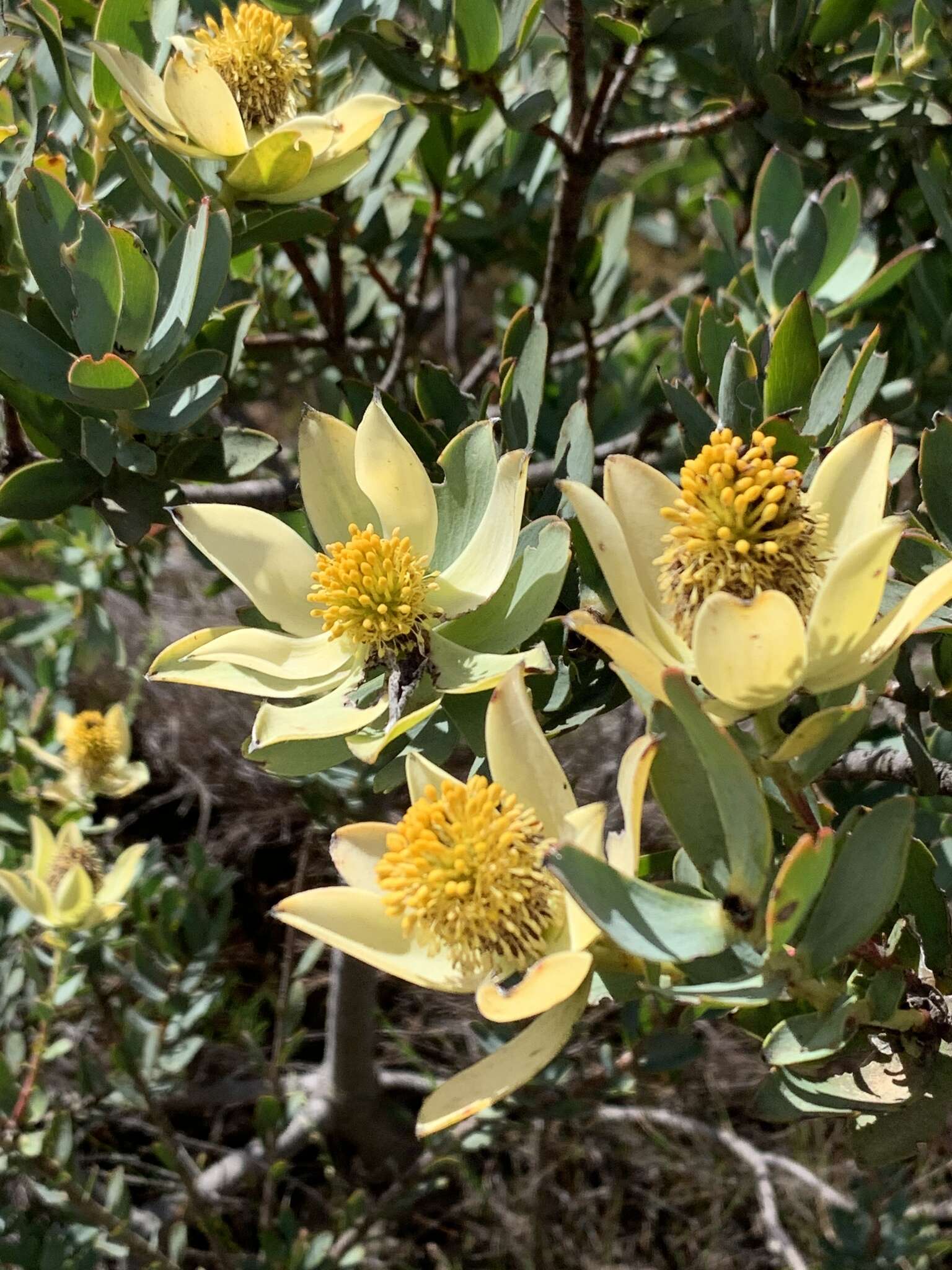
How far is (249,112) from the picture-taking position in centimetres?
86

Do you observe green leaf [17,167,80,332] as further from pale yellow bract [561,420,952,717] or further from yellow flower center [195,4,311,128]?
pale yellow bract [561,420,952,717]

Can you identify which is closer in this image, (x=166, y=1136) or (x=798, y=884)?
(x=798, y=884)

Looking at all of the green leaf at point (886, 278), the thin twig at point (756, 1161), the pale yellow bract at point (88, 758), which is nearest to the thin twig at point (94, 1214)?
the pale yellow bract at point (88, 758)

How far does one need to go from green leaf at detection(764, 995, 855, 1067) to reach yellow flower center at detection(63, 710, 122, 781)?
48.7 inches

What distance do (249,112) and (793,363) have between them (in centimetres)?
50

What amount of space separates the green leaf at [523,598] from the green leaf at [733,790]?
0.17 meters

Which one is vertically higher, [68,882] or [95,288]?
[95,288]

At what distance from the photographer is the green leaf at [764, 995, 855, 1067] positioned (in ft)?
1.66

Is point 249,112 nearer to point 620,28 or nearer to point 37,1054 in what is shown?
point 620,28

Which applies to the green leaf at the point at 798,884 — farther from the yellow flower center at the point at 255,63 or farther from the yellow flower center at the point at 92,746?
the yellow flower center at the point at 92,746

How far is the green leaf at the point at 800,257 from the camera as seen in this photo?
0.96 meters

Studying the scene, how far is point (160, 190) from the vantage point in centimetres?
101

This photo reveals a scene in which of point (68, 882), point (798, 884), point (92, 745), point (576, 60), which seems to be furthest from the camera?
point (92, 745)

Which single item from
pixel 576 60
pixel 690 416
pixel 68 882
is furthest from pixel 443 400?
pixel 68 882
